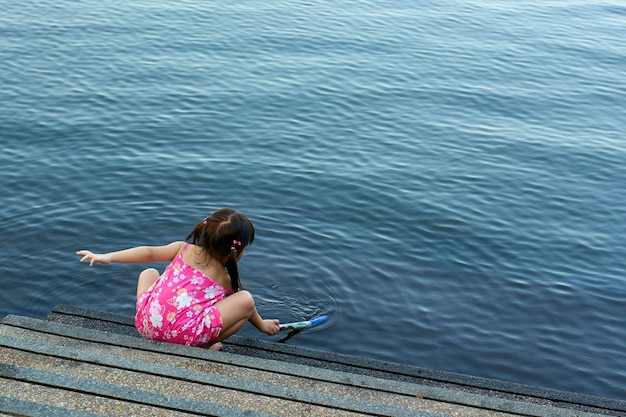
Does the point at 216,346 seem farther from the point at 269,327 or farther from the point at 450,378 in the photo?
the point at 450,378

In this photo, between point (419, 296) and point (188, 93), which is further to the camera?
point (188, 93)

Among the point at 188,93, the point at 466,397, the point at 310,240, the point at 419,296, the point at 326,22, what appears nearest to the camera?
the point at 466,397

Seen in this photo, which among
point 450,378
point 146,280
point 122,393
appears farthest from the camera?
point 146,280

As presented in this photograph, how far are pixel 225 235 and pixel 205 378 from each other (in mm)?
1169

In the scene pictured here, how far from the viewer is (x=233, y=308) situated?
5.50m

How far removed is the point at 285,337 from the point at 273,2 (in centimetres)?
1372

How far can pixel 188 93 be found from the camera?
12680 mm

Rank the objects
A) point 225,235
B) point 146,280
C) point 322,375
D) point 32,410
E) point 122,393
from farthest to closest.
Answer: point 146,280, point 225,235, point 322,375, point 122,393, point 32,410

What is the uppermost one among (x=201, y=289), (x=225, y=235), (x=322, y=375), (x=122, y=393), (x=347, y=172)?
(x=225, y=235)

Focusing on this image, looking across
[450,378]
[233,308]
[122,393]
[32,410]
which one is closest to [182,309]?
[233,308]

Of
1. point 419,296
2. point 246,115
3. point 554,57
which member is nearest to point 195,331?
point 419,296

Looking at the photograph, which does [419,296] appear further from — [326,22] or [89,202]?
[326,22]

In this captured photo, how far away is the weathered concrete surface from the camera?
3.98m

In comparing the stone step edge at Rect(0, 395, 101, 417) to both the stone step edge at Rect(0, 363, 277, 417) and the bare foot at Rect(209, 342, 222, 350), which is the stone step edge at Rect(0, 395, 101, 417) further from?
the bare foot at Rect(209, 342, 222, 350)
